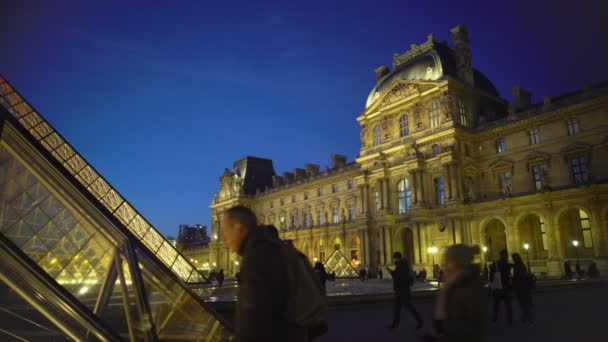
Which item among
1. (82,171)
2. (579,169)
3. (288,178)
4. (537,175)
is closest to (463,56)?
(537,175)

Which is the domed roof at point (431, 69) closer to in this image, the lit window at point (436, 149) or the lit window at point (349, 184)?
the lit window at point (436, 149)

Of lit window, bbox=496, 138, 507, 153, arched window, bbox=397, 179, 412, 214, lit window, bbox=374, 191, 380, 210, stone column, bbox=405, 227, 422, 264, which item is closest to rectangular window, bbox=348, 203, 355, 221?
lit window, bbox=374, 191, 380, 210

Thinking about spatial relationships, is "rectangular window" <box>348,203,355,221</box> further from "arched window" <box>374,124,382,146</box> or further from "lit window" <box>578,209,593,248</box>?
"lit window" <box>578,209,593,248</box>

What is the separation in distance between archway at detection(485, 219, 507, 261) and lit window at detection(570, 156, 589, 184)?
6.58 metres

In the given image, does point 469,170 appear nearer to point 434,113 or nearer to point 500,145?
point 500,145

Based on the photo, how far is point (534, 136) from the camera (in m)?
32.2

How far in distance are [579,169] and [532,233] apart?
5.63 meters

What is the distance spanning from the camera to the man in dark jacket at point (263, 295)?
209 centimetres

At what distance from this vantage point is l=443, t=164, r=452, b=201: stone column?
3400 centimetres

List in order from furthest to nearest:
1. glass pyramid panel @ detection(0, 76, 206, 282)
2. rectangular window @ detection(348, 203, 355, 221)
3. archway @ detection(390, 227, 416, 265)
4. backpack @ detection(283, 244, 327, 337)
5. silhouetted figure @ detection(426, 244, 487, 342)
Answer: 1. rectangular window @ detection(348, 203, 355, 221)
2. archway @ detection(390, 227, 416, 265)
3. glass pyramid panel @ detection(0, 76, 206, 282)
4. silhouetted figure @ detection(426, 244, 487, 342)
5. backpack @ detection(283, 244, 327, 337)

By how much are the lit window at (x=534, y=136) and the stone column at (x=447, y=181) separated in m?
6.11

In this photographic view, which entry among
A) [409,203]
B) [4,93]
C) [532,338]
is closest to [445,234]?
[409,203]

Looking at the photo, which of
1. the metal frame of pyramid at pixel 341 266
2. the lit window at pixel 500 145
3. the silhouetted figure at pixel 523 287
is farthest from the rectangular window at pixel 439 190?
→ the silhouetted figure at pixel 523 287

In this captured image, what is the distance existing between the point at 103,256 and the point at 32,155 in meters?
1.50
